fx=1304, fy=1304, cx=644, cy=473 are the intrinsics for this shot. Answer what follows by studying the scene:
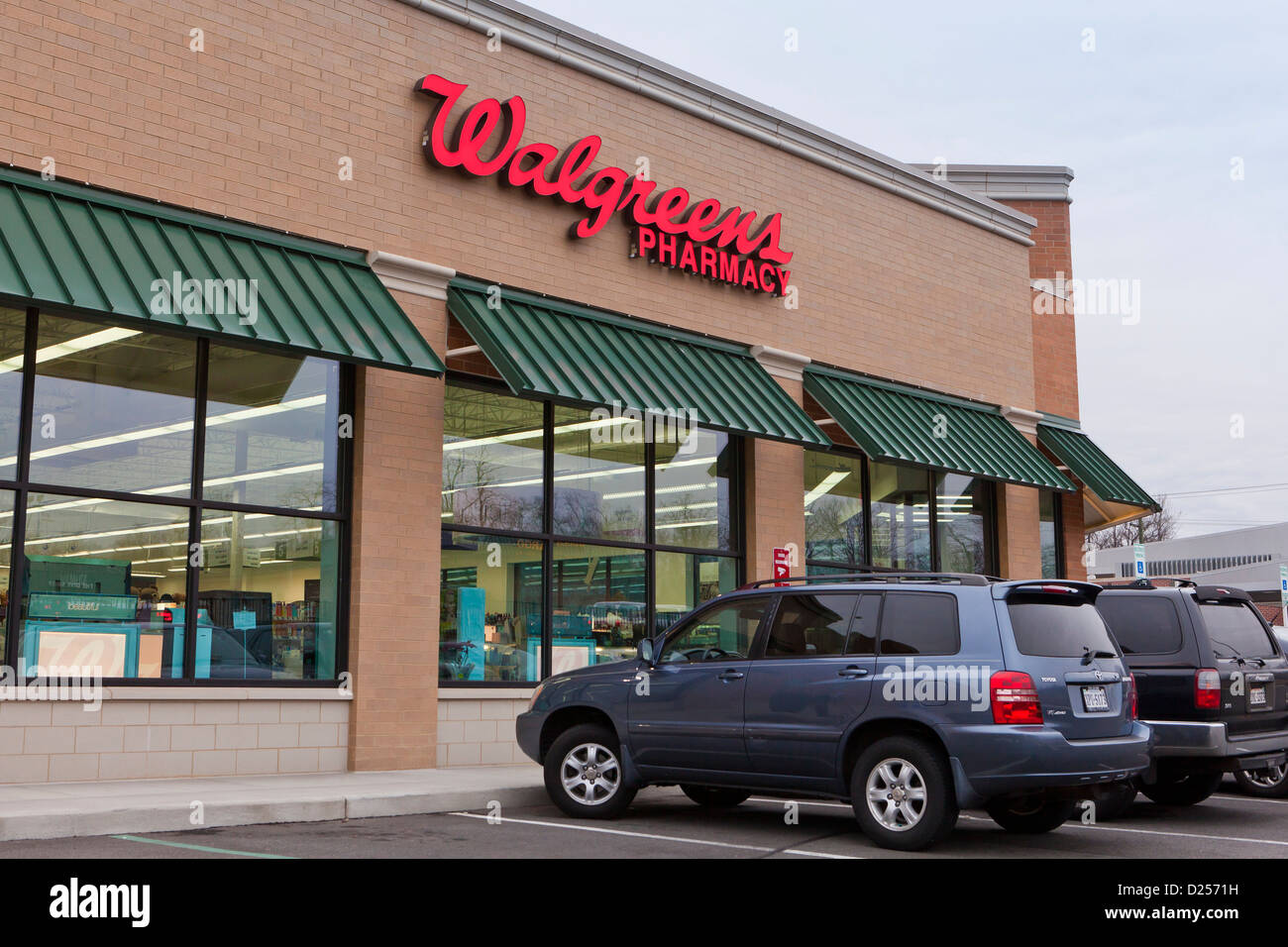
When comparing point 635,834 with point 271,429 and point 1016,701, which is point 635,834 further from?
point 271,429

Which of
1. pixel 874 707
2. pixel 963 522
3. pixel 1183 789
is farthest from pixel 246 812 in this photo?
pixel 963 522

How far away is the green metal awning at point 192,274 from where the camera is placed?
429 inches

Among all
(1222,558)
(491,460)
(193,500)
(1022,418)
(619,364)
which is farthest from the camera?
(1222,558)

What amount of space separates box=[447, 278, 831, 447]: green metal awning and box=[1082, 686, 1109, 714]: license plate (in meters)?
6.65

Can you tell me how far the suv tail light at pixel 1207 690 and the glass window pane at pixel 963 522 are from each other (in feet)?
31.4

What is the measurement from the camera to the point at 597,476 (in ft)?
52.6

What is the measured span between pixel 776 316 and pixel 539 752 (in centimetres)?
888

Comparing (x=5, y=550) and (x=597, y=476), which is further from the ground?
(x=597, y=476)

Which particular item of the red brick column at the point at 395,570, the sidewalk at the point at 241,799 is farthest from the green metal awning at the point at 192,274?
the sidewalk at the point at 241,799

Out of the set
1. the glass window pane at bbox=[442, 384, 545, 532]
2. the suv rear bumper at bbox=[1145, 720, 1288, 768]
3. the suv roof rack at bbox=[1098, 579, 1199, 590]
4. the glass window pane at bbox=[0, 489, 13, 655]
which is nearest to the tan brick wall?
the glass window pane at bbox=[0, 489, 13, 655]

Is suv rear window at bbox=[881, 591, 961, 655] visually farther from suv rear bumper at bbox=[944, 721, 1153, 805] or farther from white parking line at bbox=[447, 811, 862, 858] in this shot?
white parking line at bbox=[447, 811, 862, 858]

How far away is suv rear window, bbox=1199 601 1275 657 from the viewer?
37.3ft

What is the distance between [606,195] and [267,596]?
6.46 metres

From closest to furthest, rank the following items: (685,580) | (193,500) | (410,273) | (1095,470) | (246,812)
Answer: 1. (246,812)
2. (193,500)
3. (410,273)
4. (685,580)
5. (1095,470)
